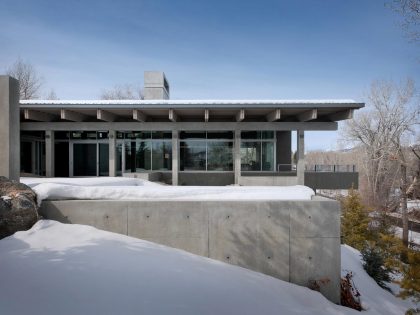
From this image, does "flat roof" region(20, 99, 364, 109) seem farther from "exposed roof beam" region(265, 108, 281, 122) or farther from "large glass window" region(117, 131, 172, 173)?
"large glass window" region(117, 131, 172, 173)

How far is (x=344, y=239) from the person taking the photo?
16594mm

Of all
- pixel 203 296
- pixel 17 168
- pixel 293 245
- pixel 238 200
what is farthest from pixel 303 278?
pixel 17 168

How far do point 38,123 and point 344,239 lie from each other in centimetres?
2017

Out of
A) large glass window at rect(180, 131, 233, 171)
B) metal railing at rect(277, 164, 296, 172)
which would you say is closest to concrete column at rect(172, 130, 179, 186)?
large glass window at rect(180, 131, 233, 171)

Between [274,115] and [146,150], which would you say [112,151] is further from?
[274,115]

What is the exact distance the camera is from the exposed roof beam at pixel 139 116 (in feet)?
52.6

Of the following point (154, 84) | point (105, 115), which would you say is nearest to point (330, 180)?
point (105, 115)

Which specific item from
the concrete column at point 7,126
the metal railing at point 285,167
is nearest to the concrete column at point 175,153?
the metal railing at point 285,167

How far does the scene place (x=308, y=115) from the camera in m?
16.3

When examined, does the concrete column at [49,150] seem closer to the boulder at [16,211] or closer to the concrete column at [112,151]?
the concrete column at [112,151]

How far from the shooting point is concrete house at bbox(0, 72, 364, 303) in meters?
6.51

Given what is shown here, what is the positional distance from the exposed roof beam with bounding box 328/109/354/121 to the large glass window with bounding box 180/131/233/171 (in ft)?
21.8

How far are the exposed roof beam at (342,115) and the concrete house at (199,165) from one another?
0.21ft

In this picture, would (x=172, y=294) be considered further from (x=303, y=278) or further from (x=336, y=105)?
(x=336, y=105)
